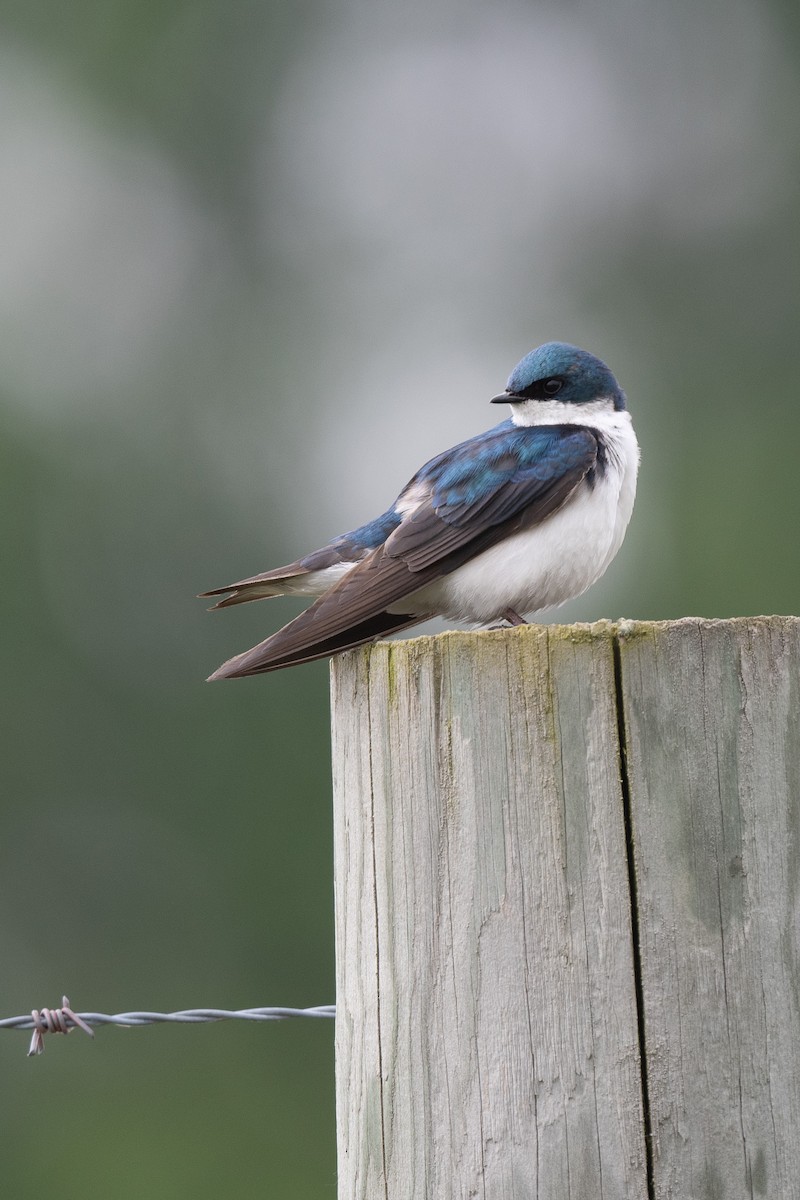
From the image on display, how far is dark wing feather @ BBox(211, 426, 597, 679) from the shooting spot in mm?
3254

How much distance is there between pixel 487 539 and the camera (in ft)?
12.3

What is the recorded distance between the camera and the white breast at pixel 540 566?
3730 millimetres

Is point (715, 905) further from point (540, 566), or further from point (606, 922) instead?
point (540, 566)

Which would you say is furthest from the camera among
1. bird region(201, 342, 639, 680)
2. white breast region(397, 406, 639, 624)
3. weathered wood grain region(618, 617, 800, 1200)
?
white breast region(397, 406, 639, 624)

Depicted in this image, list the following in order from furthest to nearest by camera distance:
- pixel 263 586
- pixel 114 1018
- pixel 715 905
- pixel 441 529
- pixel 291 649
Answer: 1. pixel 263 586
2. pixel 441 529
3. pixel 291 649
4. pixel 114 1018
5. pixel 715 905

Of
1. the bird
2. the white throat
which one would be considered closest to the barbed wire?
the bird

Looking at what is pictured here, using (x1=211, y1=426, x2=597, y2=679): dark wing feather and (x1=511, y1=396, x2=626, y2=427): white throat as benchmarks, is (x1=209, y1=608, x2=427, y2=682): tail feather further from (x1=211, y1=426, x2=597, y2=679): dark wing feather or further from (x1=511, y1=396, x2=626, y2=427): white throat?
(x1=511, y1=396, x2=626, y2=427): white throat

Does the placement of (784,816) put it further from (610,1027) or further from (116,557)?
(116,557)

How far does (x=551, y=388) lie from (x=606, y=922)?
7.81 ft

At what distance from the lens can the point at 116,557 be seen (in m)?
16.7

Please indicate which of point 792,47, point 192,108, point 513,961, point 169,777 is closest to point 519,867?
point 513,961

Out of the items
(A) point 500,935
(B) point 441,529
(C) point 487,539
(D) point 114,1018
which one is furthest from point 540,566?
(A) point 500,935

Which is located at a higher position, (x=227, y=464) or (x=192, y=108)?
(x=192, y=108)

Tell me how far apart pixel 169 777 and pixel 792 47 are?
13322 mm
